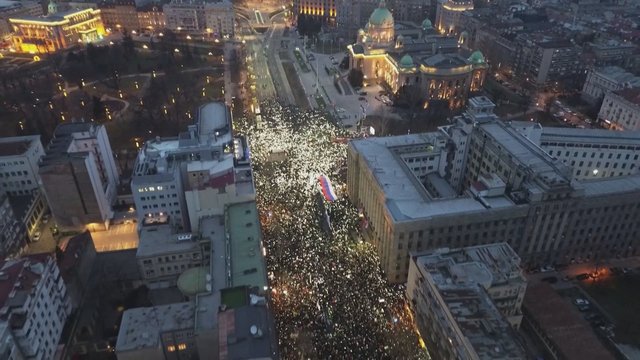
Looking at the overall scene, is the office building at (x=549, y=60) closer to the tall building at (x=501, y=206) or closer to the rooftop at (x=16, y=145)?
the tall building at (x=501, y=206)

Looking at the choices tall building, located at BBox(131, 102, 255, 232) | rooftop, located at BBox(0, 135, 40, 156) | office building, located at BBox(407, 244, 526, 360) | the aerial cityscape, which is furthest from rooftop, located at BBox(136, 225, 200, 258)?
office building, located at BBox(407, 244, 526, 360)

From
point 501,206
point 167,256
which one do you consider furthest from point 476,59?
point 167,256

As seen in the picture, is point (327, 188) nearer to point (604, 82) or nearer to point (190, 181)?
point (190, 181)

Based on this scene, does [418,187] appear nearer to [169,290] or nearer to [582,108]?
[169,290]

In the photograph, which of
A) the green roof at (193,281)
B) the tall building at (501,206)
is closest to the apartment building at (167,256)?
the green roof at (193,281)

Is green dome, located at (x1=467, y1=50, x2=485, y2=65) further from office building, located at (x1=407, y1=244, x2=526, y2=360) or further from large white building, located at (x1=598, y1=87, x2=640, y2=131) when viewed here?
office building, located at (x1=407, y1=244, x2=526, y2=360)

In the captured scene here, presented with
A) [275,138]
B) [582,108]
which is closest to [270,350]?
[275,138]
